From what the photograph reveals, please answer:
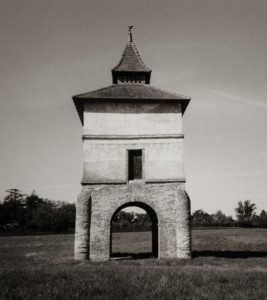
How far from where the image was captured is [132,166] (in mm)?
17375

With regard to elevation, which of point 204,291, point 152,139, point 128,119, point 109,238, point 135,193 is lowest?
point 204,291

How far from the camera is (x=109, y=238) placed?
15.9m

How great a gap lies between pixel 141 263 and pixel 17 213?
6762cm

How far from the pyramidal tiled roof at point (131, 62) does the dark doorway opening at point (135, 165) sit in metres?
5.66

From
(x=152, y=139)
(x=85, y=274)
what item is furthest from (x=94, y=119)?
(x=85, y=274)

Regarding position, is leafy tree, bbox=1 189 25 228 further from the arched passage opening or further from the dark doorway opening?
the dark doorway opening

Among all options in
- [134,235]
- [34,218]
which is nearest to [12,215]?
[34,218]

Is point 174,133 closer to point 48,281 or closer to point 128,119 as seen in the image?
point 128,119

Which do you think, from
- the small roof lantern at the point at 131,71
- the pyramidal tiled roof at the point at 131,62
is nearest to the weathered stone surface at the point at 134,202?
the small roof lantern at the point at 131,71

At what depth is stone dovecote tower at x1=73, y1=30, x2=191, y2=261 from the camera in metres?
15.9

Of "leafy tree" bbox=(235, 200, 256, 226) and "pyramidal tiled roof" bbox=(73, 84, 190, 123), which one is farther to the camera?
"leafy tree" bbox=(235, 200, 256, 226)

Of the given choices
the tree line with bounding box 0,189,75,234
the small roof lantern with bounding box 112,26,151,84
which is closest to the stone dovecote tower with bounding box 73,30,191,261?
the small roof lantern with bounding box 112,26,151,84

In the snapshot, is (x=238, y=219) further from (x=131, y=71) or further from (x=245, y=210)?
(x=131, y=71)

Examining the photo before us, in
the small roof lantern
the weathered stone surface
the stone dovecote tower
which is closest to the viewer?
the weathered stone surface
